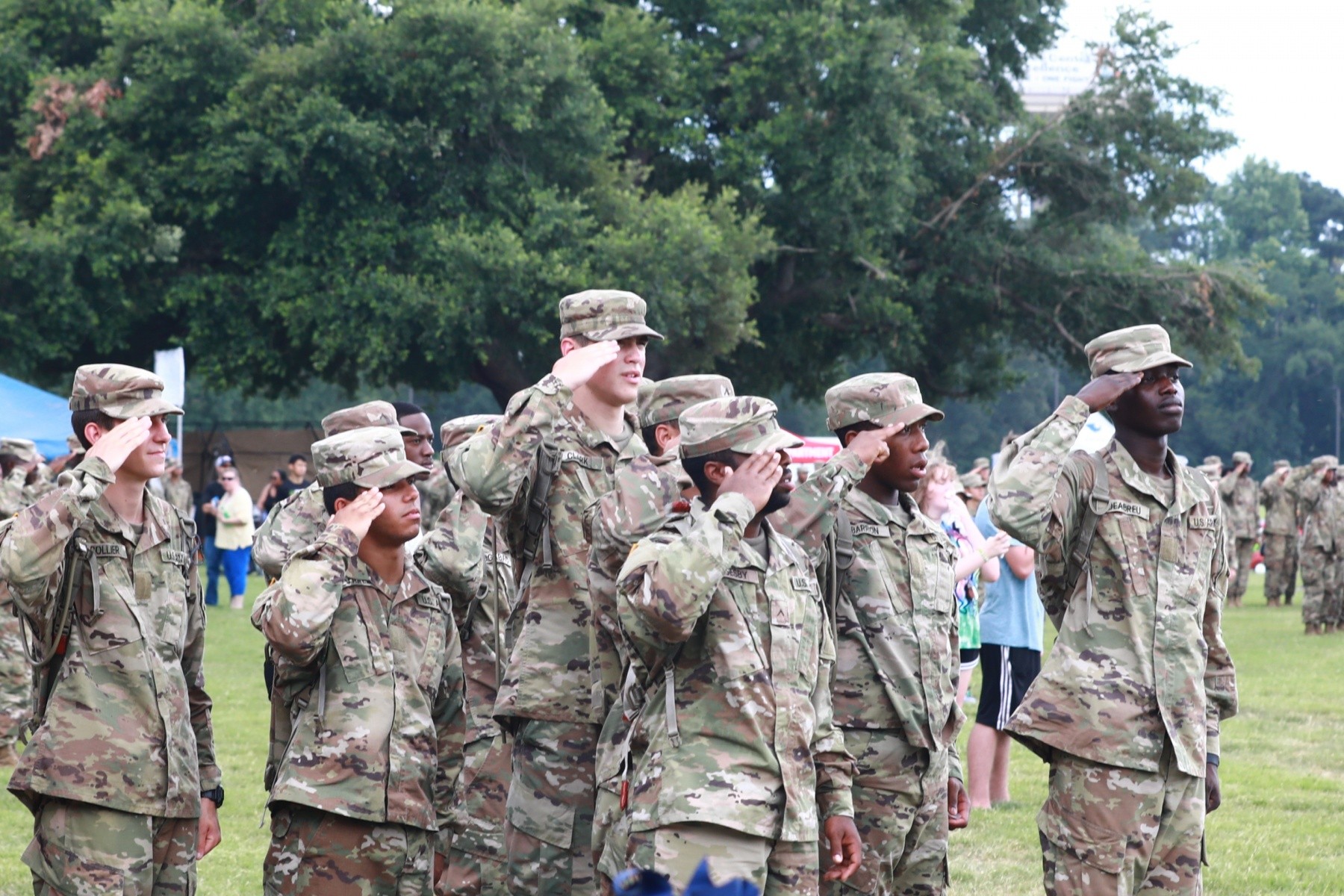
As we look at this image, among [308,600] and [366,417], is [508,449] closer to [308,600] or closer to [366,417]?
[308,600]

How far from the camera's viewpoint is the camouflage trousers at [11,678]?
33.6 ft

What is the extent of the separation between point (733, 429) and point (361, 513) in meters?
1.41

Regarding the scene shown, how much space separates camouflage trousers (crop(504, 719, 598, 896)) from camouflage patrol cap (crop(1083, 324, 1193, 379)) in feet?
7.50

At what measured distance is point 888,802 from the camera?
552 cm

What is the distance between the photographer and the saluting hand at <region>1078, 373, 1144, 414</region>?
561 cm

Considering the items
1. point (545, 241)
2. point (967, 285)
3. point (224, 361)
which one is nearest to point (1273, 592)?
point (967, 285)

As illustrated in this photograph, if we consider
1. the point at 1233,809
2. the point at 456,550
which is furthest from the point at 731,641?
the point at 1233,809

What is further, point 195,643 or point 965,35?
point 965,35

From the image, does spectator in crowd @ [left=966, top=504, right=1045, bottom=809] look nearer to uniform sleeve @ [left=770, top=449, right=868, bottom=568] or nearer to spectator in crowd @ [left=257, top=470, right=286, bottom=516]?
uniform sleeve @ [left=770, top=449, right=868, bottom=568]

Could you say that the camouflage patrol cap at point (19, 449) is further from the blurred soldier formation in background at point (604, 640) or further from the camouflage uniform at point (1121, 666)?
the camouflage uniform at point (1121, 666)

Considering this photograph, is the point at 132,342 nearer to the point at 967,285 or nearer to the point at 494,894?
the point at 967,285

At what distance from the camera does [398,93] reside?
25.8 m

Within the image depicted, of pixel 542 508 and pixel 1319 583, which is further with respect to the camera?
pixel 1319 583

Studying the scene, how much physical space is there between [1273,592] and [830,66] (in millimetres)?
11675
